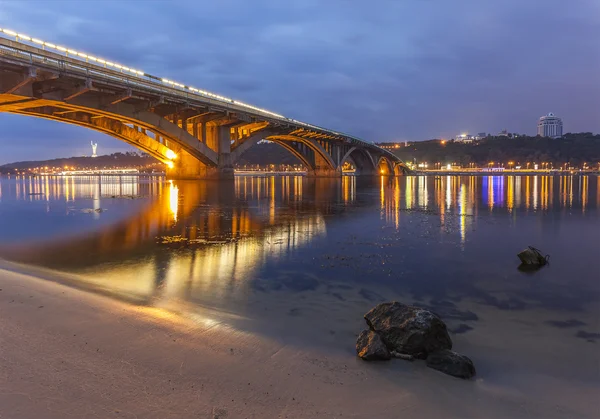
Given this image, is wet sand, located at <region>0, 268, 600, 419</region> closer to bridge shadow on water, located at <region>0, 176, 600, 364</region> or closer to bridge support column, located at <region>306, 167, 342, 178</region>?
bridge shadow on water, located at <region>0, 176, 600, 364</region>

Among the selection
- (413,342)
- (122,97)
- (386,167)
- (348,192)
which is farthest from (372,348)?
(386,167)

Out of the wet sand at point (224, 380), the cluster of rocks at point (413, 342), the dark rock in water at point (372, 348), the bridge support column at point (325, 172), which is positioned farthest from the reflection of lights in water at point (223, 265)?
the bridge support column at point (325, 172)

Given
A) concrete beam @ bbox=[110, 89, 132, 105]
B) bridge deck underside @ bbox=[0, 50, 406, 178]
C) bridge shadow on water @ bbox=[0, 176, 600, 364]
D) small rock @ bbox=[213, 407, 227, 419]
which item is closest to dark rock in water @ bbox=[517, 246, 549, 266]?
bridge shadow on water @ bbox=[0, 176, 600, 364]

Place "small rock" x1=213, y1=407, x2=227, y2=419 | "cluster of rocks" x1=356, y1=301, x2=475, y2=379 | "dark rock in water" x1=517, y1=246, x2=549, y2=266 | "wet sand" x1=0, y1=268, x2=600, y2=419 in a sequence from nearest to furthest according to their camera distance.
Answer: "small rock" x1=213, y1=407, x2=227, y2=419
"wet sand" x1=0, y1=268, x2=600, y2=419
"cluster of rocks" x1=356, y1=301, x2=475, y2=379
"dark rock in water" x1=517, y1=246, x2=549, y2=266

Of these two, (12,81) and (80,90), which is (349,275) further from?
(80,90)

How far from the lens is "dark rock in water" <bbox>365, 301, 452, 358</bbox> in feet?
18.3

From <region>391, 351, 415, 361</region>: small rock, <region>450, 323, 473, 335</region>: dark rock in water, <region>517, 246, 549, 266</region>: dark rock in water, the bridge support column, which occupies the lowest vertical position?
<region>450, 323, 473, 335</region>: dark rock in water

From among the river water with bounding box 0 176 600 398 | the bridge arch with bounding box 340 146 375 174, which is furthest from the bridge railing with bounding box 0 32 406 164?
the bridge arch with bounding box 340 146 375 174

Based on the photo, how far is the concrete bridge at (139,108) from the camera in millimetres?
30766

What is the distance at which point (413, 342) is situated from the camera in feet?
18.4

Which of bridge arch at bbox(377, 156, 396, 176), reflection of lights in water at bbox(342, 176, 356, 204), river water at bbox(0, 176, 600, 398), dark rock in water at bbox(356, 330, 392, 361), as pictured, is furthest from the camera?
bridge arch at bbox(377, 156, 396, 176)

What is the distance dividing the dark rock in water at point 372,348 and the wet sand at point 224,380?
0.12 m

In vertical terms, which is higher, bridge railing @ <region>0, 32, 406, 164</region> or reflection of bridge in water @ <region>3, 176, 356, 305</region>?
bridge railing @ <region>0, 32, 406, 164</region>

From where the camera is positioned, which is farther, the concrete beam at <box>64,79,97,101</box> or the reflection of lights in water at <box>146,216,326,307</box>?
the concrete beam at <box>64,79,97,101</box>
